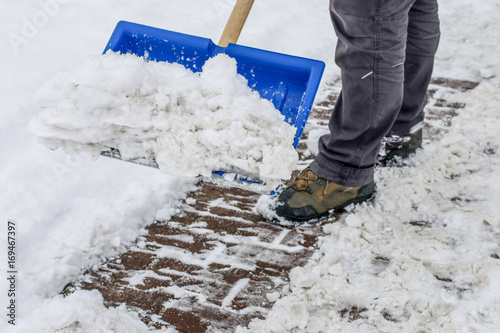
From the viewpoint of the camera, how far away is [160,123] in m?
1.56

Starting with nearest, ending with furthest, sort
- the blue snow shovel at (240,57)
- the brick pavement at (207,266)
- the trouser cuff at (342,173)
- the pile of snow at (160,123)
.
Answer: the pile of snow at (160,123)
the brick pavement at (207,266)
the blue snow shovel at (240,57)
the trouser cuff at (342,173)

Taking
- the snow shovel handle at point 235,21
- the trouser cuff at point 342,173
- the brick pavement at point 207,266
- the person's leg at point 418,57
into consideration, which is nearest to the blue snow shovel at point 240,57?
the snow shovel handle at point 235,21

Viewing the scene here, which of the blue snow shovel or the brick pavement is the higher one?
the blue snow shovel

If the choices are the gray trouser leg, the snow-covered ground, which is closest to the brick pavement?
the snow-covered ground

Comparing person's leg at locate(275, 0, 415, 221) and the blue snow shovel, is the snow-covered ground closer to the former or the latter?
person's leg at locate(275, 0, 415, 221)

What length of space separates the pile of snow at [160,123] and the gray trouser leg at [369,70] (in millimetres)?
366

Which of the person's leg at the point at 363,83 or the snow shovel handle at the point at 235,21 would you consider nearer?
the person's leg at the point at 363,83

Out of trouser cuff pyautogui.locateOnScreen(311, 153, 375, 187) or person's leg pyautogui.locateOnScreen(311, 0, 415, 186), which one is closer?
person's leg pyautogui.locateOnScreen(311, 0, 415, 186)

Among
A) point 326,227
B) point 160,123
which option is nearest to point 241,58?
point 160,123

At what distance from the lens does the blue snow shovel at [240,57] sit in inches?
71.6

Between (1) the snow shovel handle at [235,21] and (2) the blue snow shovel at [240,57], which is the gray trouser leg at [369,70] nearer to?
(2) the blue snow shovel at [240,57]

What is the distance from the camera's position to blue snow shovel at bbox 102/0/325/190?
5.97ft

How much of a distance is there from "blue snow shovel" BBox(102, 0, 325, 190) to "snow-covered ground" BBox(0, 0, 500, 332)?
60 cm

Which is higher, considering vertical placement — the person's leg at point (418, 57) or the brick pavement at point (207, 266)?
the person's leg at point (418, 57)
